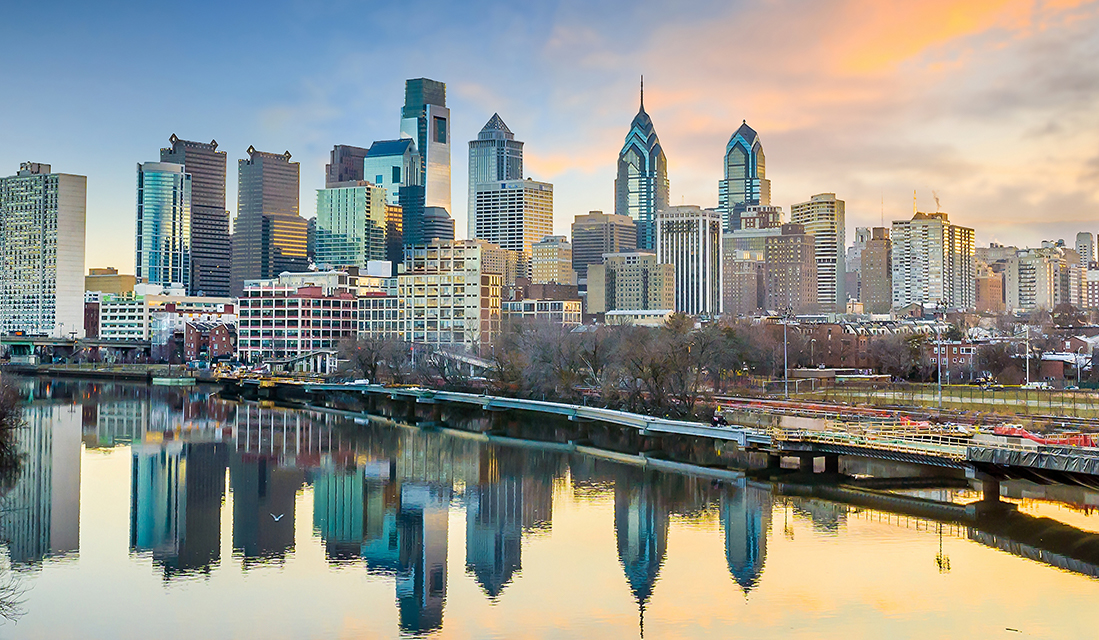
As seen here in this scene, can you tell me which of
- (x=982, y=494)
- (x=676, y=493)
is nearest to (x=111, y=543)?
(x=676, y=493)

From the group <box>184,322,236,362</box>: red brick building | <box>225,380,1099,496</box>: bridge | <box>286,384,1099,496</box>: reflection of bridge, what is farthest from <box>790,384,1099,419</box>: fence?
<box>184,322,236,362</box>: red brick building

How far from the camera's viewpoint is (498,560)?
38.5 meters

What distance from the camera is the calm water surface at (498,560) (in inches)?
1236

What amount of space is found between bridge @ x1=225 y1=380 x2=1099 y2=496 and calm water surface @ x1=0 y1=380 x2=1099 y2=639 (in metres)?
2.20

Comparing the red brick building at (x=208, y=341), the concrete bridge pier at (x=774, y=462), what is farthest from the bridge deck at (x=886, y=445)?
the red brick building at (x=208, y=341)

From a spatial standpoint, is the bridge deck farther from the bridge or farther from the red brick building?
the red brick building

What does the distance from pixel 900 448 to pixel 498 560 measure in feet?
55.6

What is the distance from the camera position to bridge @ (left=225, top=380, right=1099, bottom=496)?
132 ft

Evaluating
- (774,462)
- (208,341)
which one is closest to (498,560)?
(774,462)

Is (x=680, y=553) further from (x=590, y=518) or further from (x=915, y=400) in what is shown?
(x=915, y=400)

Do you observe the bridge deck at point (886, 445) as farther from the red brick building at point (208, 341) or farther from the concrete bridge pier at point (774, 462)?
the red brick building at point (208, 341)

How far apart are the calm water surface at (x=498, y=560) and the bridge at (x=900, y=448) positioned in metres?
2.20

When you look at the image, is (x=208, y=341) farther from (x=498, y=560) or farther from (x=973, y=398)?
(x=498, y=560)

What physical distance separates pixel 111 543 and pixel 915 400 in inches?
1833
